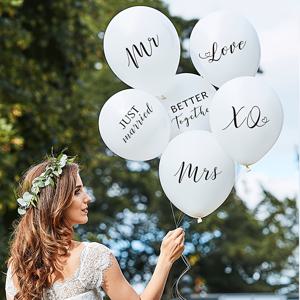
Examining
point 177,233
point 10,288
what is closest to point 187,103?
point 177,233

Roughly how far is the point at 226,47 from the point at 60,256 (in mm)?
1396

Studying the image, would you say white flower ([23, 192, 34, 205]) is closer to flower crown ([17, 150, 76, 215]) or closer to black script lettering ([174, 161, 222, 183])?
flower crown ([17, 150, 76, 215])

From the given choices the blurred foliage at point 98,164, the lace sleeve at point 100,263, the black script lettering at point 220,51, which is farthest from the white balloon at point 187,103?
the lace sleeve at point 100,263

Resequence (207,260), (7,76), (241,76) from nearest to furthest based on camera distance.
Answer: (241,76) < (7,76) < (207,260)

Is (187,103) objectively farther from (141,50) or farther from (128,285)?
(128,285)

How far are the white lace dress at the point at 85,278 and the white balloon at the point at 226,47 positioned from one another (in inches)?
48.3

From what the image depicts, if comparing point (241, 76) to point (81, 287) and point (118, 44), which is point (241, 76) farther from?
point (81, 287)

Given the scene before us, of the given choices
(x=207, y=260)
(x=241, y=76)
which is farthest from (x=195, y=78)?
(x=207, y=260)

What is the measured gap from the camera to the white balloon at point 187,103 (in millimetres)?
4488

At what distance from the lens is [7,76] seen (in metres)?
11.3

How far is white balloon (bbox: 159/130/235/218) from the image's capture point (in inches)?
166

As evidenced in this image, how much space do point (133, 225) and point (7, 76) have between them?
10030 millimetres

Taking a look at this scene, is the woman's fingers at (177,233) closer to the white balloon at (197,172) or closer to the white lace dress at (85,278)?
the white lace dress at (85,278)

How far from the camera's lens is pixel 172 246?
12.4 feet
